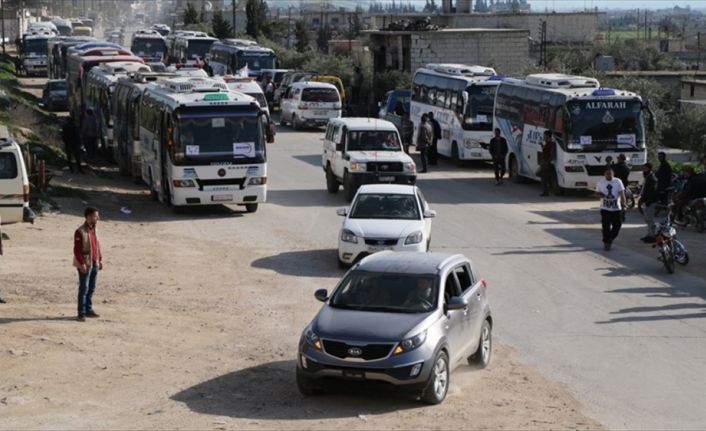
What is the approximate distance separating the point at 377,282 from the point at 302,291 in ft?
21.1

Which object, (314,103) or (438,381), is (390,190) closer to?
(438,381)

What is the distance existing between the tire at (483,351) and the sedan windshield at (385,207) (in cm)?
712

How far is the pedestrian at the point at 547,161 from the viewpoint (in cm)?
3356

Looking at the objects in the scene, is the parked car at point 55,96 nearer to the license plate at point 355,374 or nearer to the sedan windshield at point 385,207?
the sedan windshield at point 385,207

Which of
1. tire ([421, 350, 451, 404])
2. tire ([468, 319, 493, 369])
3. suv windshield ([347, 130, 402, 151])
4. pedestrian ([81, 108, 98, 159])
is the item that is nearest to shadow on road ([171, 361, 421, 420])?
tire ([421, 350, 451, 404])

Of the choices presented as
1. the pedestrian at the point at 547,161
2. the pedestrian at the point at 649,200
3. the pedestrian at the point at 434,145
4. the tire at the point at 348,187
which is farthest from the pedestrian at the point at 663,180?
the pedestrian at the point at 434,145

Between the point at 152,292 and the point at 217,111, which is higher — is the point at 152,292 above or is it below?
below

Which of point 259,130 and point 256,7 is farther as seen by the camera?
point 256,7

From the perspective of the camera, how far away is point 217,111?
29.4m

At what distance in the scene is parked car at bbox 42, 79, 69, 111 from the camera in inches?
2389

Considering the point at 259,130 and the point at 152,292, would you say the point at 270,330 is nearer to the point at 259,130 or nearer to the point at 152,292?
the point at 152,292

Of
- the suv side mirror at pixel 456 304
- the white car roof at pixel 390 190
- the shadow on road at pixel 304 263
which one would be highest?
the suv side mirror at pixel 456 304

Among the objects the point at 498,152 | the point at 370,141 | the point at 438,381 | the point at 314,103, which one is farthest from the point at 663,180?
the point at 314,103

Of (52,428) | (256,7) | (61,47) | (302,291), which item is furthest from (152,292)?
(256,7)
